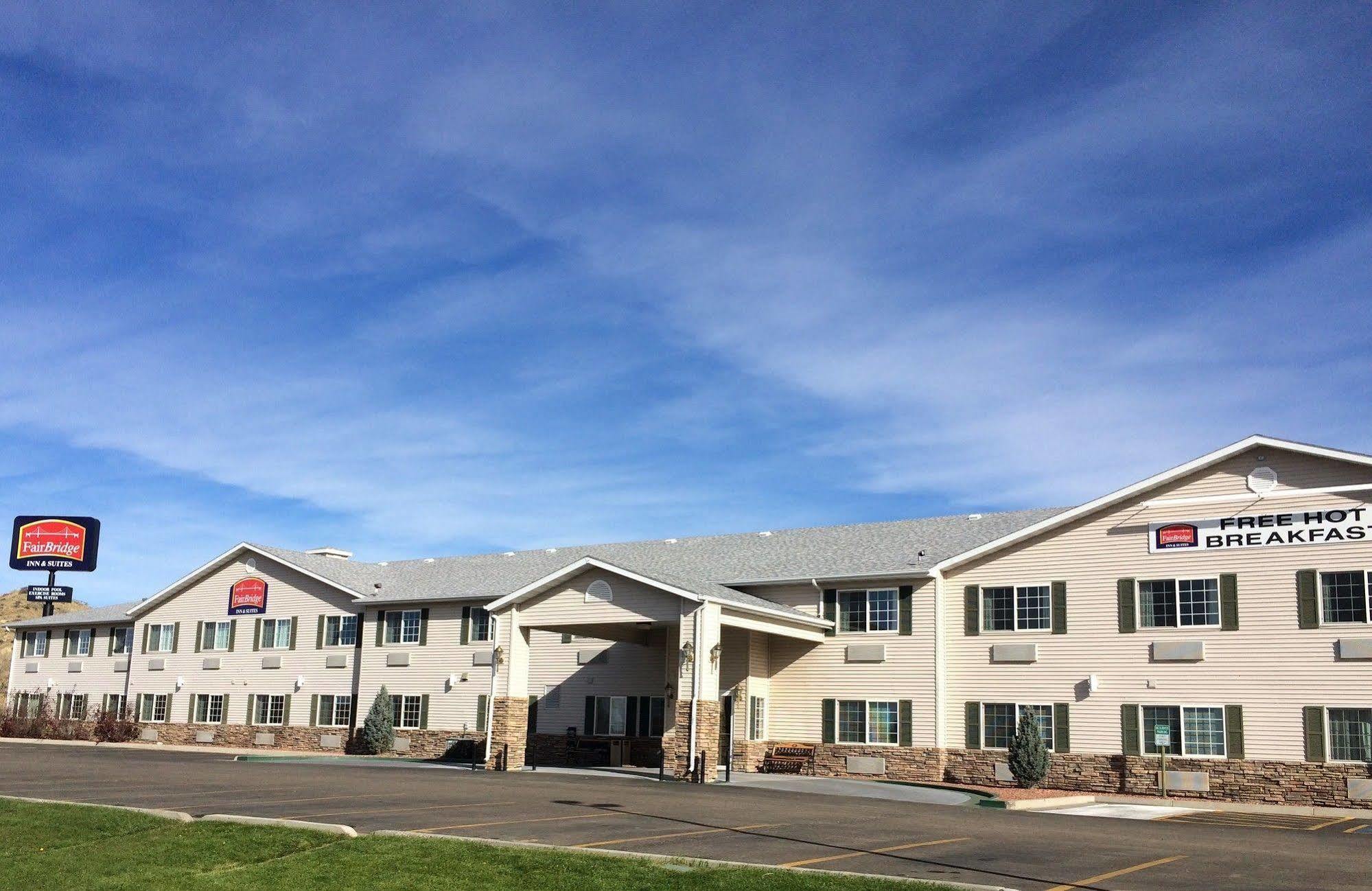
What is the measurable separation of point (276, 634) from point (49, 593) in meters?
23.7

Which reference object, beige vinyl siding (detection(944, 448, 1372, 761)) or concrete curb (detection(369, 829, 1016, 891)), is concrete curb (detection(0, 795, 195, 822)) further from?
beige vinyl siding (detection(944, 448, 1372, 761))

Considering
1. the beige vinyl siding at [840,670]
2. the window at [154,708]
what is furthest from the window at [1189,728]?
the window at [154,708]

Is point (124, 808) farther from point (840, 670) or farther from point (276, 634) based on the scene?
point (276, 634)

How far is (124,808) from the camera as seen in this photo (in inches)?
691

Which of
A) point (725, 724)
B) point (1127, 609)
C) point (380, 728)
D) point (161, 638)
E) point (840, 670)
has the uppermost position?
point (1127, 609)

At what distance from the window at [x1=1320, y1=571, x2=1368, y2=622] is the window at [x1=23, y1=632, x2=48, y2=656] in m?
51.9

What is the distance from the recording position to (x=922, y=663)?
33.1 m

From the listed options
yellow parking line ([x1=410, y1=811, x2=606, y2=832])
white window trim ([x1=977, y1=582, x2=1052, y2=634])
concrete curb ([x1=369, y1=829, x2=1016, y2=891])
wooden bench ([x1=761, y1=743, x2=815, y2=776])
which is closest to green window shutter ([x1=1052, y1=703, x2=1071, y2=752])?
white window trim ([x1=977, y1=582, x2=1052, y2=634])

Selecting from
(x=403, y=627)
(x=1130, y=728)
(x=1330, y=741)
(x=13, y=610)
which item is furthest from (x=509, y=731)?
(x=13, y=610)

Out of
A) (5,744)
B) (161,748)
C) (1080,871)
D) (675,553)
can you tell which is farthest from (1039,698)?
(5,744)

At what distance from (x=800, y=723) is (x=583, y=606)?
757cm

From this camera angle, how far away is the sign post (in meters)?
65.1

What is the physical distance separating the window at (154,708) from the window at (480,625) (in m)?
16.3

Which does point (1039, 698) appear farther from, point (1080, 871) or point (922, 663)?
point (1080, 871)
